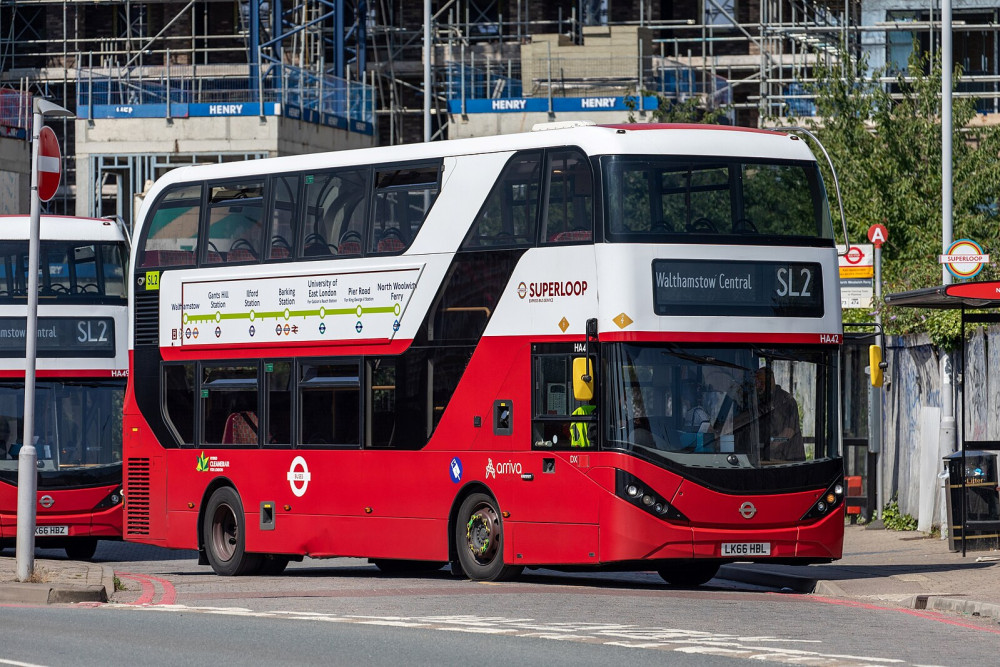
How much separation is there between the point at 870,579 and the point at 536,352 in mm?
A: 3892

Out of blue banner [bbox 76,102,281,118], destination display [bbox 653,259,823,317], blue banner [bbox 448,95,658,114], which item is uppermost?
blue banner [bbox 448,95,658,114]

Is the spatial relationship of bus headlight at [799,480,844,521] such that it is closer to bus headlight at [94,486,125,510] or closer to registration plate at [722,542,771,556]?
registration plate at [722,542,771,556]

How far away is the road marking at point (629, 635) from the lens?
1228 centimetres

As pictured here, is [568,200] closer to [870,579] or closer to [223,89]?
[870,579]

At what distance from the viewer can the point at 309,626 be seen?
14.5 m

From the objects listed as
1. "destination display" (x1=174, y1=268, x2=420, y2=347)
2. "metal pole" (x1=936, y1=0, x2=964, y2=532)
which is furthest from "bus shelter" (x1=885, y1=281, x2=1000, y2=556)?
"destination display" (x1=174, y1=268, x2=420, y2=347)

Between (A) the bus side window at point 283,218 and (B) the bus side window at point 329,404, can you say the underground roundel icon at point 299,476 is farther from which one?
(A) the bus side window at point 283,218

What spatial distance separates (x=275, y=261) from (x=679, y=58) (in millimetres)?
38616

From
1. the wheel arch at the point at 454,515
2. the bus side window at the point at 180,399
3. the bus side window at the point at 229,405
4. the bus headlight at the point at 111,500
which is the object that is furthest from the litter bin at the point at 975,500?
the bus headlight at the point at 111,500

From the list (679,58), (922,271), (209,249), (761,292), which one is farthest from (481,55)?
(761,292)

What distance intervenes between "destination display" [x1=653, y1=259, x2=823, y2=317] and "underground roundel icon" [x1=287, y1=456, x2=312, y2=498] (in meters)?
5.15

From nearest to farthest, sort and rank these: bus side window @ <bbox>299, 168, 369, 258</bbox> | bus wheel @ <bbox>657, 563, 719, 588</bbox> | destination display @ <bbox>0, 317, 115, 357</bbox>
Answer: bus wheel @ <bbox>657, 563, 719, 588</bbox> < bus side window @ <bbox>299, 168, 369, 258</bbox> < destination display @ <bbox>0, 317, 115, 357</bbox>

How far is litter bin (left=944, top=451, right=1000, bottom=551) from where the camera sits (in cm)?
2086

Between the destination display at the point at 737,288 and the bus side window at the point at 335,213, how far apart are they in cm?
394
